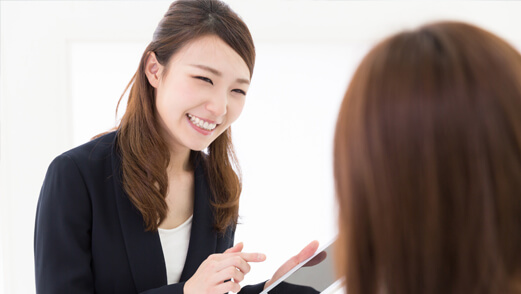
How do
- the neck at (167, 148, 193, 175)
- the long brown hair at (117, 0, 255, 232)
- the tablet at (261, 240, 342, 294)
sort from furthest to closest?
the neck at (167, 148, 193, 175) → the long brown hair at (117, 0, 255, 232) → the tablet at (261, 240, 342, 294)

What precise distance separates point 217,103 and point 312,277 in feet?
2.00

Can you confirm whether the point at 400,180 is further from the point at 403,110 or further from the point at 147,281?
the point at 147,281

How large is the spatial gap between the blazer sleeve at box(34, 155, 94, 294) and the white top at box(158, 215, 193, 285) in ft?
0.73

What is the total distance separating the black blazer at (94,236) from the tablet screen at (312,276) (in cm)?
47

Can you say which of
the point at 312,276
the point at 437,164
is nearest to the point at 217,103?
the point at 312,276

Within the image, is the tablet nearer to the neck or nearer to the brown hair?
the brown hair

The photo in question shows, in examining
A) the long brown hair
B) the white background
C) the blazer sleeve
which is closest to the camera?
the blazer sleeve

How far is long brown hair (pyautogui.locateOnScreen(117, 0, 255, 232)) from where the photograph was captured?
1450 mm

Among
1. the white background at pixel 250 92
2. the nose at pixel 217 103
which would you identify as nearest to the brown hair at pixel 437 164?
the nose at pixel 217 103

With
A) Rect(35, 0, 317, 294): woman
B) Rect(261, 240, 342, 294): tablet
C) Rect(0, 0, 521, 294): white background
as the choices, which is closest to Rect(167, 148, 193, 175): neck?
Rect(35, 0, 317, 294): woman

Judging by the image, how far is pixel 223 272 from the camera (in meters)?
1.24

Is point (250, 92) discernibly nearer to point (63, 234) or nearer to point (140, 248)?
point (140, 248)

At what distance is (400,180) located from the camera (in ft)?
2.02

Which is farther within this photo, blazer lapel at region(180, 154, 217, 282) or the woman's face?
blazer lapel at region(180, 154, 217, 282)
